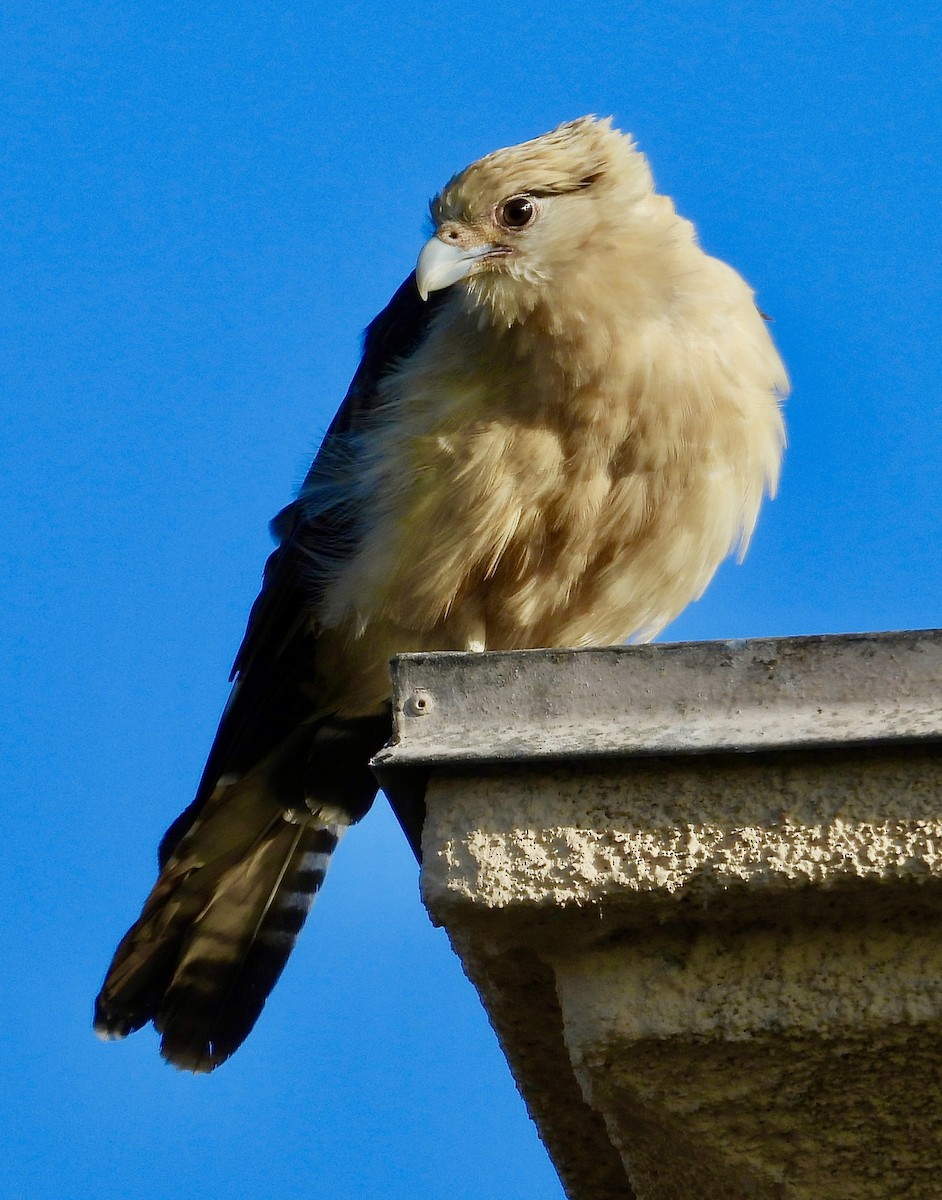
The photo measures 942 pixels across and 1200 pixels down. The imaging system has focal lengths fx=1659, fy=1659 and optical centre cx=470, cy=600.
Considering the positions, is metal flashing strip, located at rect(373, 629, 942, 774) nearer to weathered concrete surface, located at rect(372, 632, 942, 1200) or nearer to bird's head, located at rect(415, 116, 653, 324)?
weathered concrete surface, located at rect(372, 632, 942, 1200)

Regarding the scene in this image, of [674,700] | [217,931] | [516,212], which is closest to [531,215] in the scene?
[516,212]

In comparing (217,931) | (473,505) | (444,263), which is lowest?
(217,931)

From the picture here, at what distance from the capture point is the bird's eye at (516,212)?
14.6 feet

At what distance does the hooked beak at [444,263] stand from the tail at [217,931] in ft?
5.04

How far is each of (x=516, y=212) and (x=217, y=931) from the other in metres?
2.12

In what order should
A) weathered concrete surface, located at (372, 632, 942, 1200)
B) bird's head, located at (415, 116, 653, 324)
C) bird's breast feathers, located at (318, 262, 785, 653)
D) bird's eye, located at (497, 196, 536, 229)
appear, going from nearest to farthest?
1. weathered concrete surface, located at (372, 632, 942, 1200)
2. bird's breast feathers, located at (318, 262, 785, 653)
3. bird's head, located at (415, 116, 653, 324)
4. bird's eye, located at (497, 196, 536, 229)

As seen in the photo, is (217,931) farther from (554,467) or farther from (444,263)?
(444,263)

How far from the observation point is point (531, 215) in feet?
14.6

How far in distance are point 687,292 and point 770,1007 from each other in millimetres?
2747

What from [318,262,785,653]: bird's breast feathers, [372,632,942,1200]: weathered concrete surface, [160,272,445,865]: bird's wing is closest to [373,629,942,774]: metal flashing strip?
[372,632,942,1200]: weathered concrete surface

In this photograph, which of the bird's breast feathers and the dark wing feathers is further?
the dark wing feathers

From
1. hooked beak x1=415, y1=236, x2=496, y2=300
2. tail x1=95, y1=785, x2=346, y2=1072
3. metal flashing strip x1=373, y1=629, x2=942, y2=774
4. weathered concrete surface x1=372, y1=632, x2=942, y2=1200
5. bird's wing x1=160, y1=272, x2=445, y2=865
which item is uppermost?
hooked beak x1=415, y1=236, x2=496, y2=300

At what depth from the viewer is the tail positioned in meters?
4.35

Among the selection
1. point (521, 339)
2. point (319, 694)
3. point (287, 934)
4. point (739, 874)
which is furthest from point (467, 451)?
point (739, 874)
